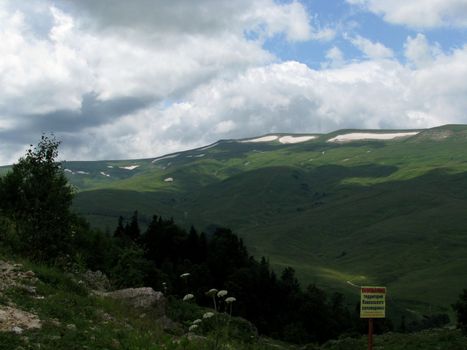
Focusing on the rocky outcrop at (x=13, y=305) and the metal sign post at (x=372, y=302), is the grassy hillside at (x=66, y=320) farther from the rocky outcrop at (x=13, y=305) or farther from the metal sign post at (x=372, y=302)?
the metal sign post at (x=372, y=302)

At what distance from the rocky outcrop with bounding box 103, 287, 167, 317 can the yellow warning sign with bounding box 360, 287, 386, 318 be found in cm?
1239

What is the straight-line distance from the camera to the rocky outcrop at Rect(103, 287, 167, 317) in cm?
2547

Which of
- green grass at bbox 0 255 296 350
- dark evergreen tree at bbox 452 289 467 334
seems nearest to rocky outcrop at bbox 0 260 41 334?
green grass at bbox 0 255 296 350

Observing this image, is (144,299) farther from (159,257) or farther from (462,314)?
(159,257)

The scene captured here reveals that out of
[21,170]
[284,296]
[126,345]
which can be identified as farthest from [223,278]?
[126,345]

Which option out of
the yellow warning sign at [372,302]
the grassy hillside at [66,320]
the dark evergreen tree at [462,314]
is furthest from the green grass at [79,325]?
the dark evergreen tree at [462,314]

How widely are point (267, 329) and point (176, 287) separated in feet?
50.9

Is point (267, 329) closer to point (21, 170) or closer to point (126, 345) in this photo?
point (21, 170)

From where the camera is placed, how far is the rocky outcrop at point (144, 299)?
25469 mm

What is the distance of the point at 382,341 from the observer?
39000mm

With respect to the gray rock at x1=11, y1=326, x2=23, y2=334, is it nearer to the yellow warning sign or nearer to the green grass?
the green grass

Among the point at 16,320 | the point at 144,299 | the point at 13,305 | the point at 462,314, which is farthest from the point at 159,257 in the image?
the point at 16,320

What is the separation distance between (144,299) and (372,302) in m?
13.3

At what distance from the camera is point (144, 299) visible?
26.1 metres
